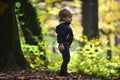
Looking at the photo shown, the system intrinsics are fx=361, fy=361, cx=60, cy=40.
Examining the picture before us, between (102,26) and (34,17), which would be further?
(102,26)

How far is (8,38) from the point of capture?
8.71 metres

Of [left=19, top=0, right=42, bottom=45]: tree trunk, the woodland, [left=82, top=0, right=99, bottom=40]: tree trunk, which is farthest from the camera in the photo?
[left=82, top=0, right=99, bottom=40]: tree trunk

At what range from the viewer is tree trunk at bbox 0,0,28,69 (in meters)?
8.56

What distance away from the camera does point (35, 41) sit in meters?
13.1

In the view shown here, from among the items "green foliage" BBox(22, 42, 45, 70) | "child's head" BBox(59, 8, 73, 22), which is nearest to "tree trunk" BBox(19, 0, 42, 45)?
"green foliage" BBox(22, 42, 45, 70)

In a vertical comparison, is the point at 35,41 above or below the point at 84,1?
below

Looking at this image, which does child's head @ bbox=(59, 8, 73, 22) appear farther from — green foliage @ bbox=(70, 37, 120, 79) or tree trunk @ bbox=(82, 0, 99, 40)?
tree trunk @ bbox=(82, 0, 99, 40)

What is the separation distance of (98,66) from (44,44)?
2.02 meters

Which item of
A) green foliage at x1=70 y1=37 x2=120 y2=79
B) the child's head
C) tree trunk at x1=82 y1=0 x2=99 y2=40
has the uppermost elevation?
the child's head

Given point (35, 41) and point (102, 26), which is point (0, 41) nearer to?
point (35, 41)

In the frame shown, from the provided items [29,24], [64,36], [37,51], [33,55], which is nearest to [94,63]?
Result: [37,51]

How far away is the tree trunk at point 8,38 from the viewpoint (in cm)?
856

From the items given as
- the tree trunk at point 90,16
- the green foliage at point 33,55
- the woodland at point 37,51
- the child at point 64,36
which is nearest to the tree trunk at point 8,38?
the woodland at point 37,51

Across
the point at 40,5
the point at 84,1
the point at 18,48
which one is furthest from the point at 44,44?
the point at 40,5
